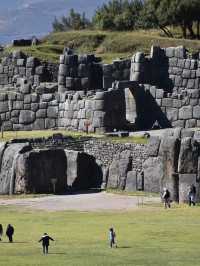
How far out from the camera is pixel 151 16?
10056 cm

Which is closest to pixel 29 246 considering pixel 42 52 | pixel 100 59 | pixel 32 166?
pixel 32 166

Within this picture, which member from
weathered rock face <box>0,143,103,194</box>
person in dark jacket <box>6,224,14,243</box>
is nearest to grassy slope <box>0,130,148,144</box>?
weathered rock face <box>0,143,103,194</box>

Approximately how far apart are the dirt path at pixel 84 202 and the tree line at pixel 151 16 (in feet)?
137

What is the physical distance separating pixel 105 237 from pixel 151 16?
191 ft

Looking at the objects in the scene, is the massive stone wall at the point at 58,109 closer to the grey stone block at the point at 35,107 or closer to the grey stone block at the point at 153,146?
the grey stone block at the point at 35,107

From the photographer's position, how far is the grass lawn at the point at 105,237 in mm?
38469

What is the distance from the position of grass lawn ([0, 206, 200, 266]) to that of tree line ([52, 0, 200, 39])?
46.4 m

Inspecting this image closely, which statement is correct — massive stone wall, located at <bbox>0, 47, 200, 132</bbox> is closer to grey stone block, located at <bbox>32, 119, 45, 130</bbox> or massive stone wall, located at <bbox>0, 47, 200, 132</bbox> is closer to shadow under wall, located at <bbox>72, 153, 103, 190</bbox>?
grey stone block, located at <bbox>32, 119, 45, 130</bbox>

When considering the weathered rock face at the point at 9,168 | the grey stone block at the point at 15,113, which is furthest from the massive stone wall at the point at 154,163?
the grey stone block at the point at 15,113

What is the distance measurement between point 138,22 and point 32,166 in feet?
146

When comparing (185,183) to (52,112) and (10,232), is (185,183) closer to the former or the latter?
(10,232)

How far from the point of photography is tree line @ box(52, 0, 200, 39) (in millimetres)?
96875

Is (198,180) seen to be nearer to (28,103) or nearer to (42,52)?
(28,103)

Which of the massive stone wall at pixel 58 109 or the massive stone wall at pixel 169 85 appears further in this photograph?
the massive stone wall at pixel 169 85
